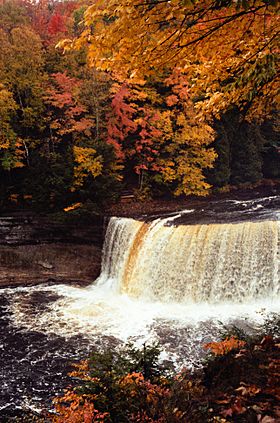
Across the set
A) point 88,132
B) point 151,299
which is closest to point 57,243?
point 151,299

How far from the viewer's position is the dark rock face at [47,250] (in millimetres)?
14398

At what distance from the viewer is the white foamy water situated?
10078 mm

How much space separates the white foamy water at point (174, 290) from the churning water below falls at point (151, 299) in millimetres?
30

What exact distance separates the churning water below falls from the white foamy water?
0.10 feet

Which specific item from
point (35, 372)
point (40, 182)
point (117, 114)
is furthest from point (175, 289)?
point (117, 114)

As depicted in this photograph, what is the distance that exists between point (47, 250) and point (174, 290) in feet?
18.5

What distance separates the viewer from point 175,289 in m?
12.2

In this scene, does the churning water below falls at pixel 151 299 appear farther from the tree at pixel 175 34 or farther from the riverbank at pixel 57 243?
the tree at pixel 175 34

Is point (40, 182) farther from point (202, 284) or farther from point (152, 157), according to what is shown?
point (202, 284)

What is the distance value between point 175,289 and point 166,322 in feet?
6.22

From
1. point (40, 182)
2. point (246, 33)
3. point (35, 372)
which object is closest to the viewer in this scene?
point (246, 33)

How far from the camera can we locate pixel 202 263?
476 inches

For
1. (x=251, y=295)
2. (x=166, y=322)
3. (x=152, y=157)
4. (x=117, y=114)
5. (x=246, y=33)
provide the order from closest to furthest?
(x=246, y=33) < (x=166, y=322) < (x=251, y=295) < (x=117, y=114) < (x=152, y=157)

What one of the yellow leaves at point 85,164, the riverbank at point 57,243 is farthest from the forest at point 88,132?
the riverbank at point 57,243
